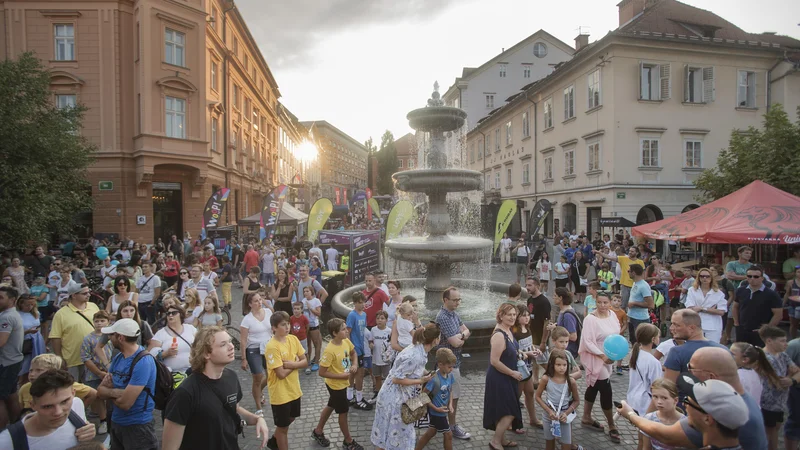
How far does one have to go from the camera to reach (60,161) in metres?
13.6

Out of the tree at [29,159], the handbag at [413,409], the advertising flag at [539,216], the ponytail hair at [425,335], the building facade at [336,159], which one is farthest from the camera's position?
the building facade at [336,159]

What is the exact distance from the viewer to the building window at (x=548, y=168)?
29.1 m

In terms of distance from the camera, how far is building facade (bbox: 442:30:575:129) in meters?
43.6

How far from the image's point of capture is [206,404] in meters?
2.85

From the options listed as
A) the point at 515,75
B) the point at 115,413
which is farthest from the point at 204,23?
the point at 515,75

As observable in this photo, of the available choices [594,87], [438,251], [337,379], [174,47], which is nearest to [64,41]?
[174,47]

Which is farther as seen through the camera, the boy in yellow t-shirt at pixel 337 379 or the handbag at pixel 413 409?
the boy in yellow t-shirt at pixel 337 379

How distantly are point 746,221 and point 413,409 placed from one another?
392 inches

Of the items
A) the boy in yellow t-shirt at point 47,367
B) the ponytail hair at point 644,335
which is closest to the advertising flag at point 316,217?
the boy in yellow t-shirt at point 47,367

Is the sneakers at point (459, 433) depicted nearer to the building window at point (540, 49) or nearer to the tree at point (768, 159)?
the tree at point (768, 159)

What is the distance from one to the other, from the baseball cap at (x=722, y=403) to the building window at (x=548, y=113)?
28.6 metres

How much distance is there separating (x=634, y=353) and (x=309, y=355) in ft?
18.1

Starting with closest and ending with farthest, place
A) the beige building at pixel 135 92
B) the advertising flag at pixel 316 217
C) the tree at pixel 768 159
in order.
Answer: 1. the tree at pixel 768 159
2. the advertising flag at pixel 316 217
3. the beige building at pixel 135 92

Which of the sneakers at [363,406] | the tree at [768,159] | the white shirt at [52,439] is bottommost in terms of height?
the sneakers at [363,406]
